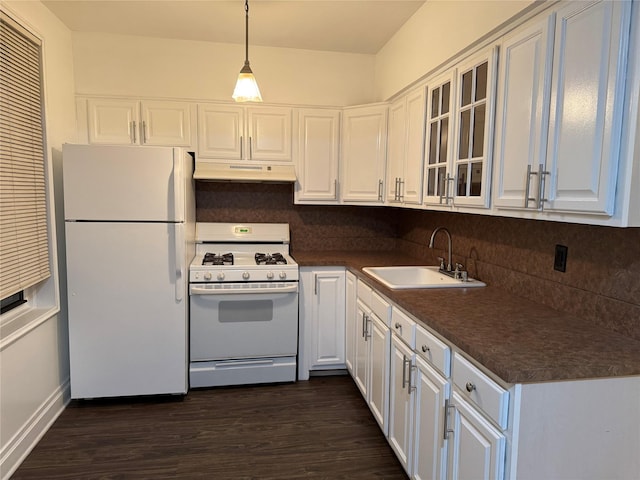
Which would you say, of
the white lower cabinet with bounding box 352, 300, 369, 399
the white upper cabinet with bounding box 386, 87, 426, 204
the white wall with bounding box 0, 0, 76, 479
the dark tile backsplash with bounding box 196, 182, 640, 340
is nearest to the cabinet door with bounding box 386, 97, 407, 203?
the white upper cabinet with bounding box 386, 87, 426, 204

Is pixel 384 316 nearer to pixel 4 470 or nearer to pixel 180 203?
pixel 180 203

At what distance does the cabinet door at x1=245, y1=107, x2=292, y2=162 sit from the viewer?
Result: 322 cm

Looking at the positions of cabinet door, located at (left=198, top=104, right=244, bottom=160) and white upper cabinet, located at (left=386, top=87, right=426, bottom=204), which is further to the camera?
cabinet door, located at (left=198, top=104, right=244, bottom=160)

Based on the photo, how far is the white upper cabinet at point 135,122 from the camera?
3.01m

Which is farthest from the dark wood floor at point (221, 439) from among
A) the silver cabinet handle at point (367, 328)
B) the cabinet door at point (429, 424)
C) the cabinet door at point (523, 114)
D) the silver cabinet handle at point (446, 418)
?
the cabinet door at point (523, 114)

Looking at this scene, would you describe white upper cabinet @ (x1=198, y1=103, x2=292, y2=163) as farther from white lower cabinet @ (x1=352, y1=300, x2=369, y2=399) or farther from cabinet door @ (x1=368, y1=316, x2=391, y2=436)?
cabinet door @ (x1=368, y1=316, x2=391, y2=436)

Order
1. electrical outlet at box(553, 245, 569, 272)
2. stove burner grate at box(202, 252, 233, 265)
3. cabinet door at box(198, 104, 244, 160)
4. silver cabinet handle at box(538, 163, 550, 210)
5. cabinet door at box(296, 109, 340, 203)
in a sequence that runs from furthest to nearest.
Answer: cabinet door at box(296, 109, 340, 203) → cabinet door at box(198, 104, 244, 160) → stove burner grate at box(202, 252, 233, 265) → electrical outlet at box(553, 245, 569, 272) → silver cabinet handle at box(538, 163, 550, 210)

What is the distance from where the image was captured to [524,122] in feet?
5.25

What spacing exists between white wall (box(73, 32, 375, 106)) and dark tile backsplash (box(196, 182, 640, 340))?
0.78 meters

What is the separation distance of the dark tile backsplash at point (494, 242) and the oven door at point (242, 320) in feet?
2.51

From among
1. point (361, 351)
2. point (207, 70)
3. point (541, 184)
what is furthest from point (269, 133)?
point (541, 184)

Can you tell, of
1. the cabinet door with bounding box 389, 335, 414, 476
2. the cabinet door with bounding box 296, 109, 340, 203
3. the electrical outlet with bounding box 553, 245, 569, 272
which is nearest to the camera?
the electrical outlet with bounding box 553, 245, 569, 272

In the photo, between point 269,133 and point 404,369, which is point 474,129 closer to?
point 404,369

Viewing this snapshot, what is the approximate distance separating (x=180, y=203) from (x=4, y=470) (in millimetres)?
1672
